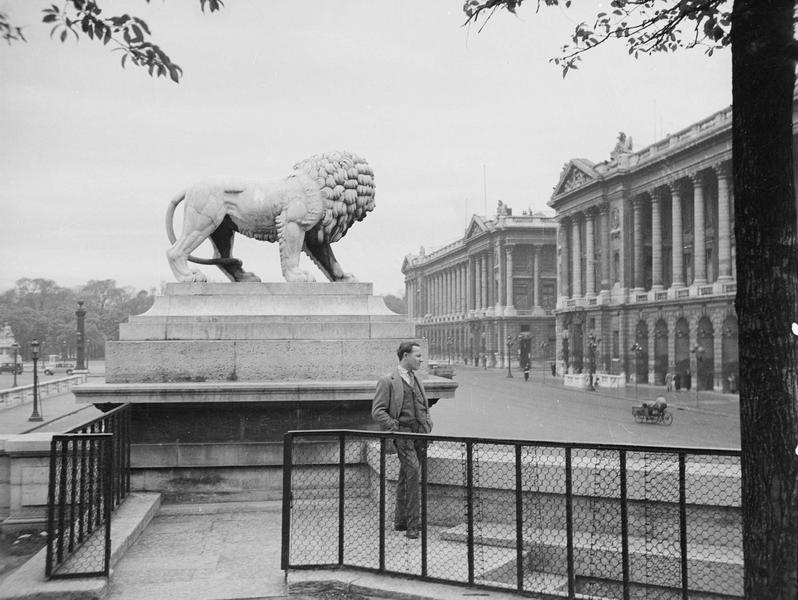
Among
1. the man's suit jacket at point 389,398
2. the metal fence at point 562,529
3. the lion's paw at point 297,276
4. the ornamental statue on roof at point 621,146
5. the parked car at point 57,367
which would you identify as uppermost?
the ornamental statue on roof at point 621,146

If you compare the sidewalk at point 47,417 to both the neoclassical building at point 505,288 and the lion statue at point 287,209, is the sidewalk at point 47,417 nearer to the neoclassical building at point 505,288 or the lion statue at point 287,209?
the lion statue at point 287,209

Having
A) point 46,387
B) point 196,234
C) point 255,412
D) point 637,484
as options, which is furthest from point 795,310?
point 46,387

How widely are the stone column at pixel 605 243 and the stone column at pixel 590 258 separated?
1677 millimetres

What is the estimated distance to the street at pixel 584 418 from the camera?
27.0 m

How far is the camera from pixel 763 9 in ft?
13.9

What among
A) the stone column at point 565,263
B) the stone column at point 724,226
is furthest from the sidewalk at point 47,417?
the stone column at point 565,263

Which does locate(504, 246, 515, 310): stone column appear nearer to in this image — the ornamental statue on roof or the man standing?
the ornamental statue on roof

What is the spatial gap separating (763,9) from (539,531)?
4.16 meters

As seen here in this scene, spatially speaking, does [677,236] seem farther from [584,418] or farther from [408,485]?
[408,485]

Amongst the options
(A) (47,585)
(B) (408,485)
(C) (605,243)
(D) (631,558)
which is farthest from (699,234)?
(A) (47,585)

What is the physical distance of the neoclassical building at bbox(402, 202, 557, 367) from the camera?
110m

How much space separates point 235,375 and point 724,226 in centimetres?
5270

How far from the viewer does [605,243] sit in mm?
75250

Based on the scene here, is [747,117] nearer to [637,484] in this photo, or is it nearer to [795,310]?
[795,310]
